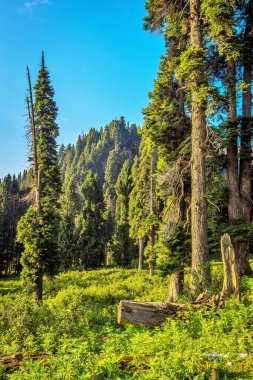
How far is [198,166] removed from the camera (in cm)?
1104

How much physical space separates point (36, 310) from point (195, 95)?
9.17 metres

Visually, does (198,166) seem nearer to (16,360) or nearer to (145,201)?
(16,360)

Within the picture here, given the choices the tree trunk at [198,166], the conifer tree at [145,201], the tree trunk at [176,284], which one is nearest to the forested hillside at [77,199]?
the conifer tree at [145,201]

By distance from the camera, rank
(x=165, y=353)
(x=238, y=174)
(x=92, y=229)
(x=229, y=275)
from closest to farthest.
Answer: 1. (x=165, y=353)
2. (x=229, y=275)
3. (x=238, y=174)
4. (x=92, y=229)

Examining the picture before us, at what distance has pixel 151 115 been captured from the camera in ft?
46.2

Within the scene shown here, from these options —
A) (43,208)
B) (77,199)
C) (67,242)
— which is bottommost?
(67,242)

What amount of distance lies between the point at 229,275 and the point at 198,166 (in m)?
4.53

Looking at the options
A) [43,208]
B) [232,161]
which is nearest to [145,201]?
[43,208]

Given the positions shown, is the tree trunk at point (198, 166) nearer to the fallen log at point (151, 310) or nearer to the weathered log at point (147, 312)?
the fallen log at point (151, 310)

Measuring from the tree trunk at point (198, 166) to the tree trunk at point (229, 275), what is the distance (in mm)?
2418

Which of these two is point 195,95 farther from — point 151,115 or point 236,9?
point 236,9

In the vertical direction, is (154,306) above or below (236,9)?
below

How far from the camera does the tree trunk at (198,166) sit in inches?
411

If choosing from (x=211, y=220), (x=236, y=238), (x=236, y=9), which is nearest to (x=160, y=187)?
(x=211, y=220)
